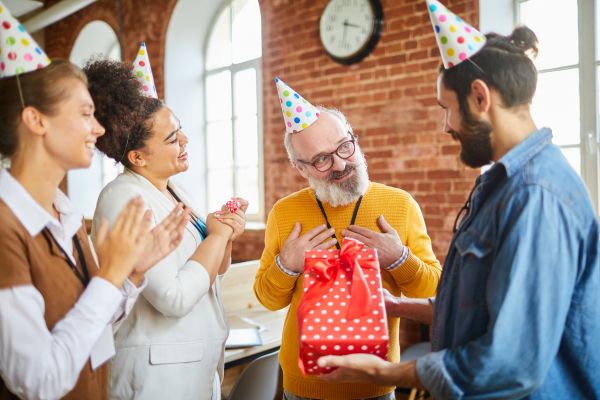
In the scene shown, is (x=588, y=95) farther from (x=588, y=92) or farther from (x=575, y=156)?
(x=575, y=156)

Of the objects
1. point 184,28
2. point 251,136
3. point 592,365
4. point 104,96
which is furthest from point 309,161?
point 184,28

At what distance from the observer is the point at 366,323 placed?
1.16 m

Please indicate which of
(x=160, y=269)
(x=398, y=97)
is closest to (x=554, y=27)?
(x=398, y=97)

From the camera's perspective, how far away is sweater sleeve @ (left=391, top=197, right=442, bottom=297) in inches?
58.4

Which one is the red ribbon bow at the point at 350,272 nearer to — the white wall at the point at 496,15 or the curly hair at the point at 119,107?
the curly hair at the point at 119,107

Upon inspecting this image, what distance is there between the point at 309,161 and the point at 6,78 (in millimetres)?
952

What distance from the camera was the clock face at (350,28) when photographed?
3289 mm

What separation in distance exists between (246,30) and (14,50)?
4.12 m

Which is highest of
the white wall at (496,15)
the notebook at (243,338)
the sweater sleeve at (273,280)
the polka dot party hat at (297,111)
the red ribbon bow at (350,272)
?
the white wall at (496,15)

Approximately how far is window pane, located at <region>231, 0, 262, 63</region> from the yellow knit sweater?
340 centimetres

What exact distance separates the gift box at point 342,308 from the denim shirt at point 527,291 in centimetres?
16

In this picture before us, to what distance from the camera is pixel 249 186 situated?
16.1 feet

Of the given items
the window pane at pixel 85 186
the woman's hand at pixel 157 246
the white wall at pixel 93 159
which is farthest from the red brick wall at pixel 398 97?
the window pane at pixel 85 186

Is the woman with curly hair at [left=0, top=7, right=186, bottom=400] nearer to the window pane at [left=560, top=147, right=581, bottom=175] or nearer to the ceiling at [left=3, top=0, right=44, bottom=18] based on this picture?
the window pane at [left=560, top=147, right=581, bottom=175]
